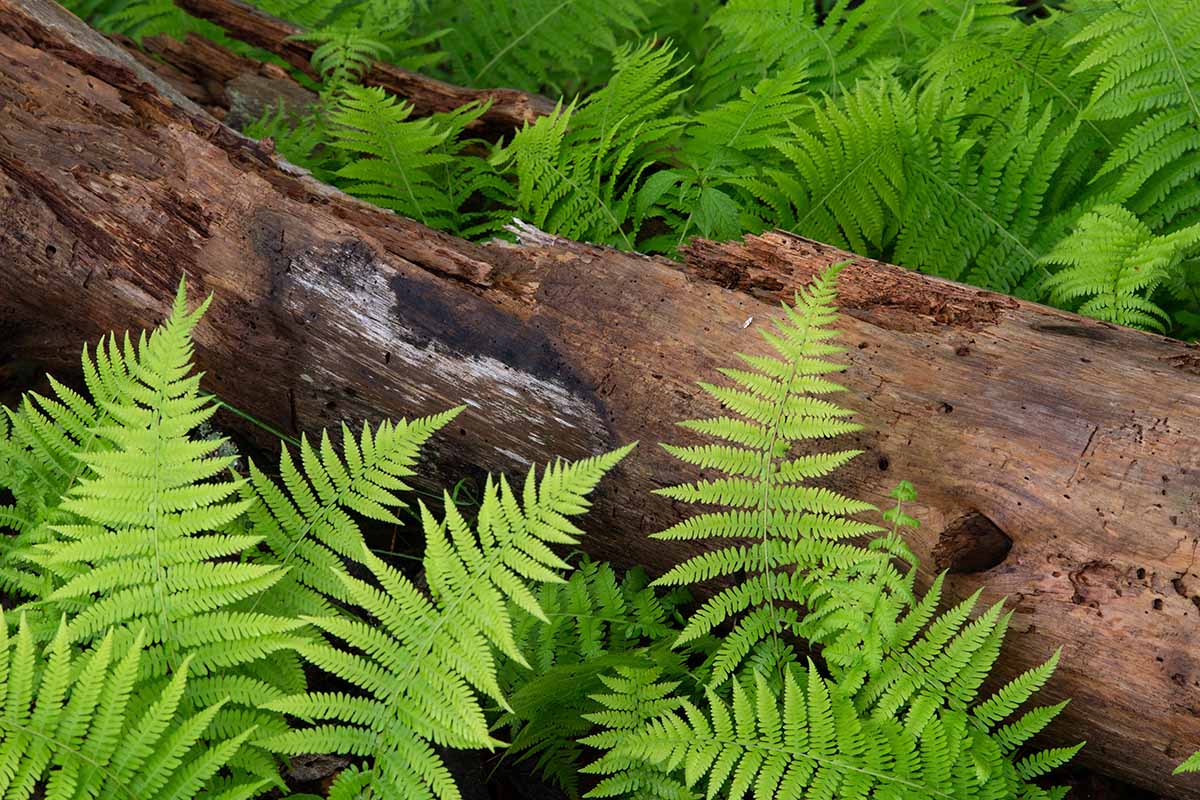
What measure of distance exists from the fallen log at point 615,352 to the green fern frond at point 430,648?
24.1 inches

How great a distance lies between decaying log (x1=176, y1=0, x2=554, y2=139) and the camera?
14.2 ft

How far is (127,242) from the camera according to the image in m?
3.38

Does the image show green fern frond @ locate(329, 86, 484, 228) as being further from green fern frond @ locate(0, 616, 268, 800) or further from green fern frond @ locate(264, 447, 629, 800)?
green fern frond @ locate(0, 616, 268, 800)

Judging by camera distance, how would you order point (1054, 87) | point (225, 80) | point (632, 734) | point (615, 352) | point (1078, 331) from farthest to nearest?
point (225, 80), point (1054, 87), point (615, 352), point (1078, 331), point (632, 734)

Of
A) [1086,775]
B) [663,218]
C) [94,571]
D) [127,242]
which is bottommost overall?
[94,571]

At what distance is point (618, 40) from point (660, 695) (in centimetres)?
396

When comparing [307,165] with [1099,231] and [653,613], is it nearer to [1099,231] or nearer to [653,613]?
[653,613]

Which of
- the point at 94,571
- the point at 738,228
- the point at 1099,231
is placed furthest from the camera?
the point at 738,228

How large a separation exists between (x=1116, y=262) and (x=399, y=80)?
9.82ft

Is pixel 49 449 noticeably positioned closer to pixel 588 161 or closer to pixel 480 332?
pixel 480 332

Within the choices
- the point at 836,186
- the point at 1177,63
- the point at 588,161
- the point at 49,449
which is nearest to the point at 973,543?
the point at 836,186

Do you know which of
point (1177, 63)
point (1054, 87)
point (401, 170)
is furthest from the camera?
point (1054, 87)

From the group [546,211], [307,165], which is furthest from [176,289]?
[546,211]

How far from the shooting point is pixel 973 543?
2732 mm
